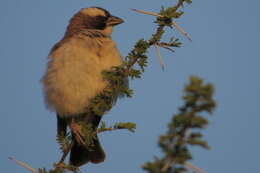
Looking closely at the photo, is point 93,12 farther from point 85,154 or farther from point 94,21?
point 85,154

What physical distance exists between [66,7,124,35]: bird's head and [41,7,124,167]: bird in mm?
201

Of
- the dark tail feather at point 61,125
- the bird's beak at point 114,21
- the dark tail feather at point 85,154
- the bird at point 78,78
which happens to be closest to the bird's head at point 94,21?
the bird's beak at point 114,21

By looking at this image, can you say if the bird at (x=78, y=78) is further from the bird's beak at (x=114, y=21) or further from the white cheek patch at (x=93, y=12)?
the white cheek patch at (x=93, y=12)

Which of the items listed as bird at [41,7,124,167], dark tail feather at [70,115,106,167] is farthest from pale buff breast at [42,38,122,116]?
dark tail feather at [70,115,106,167]

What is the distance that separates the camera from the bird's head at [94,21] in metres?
6.17

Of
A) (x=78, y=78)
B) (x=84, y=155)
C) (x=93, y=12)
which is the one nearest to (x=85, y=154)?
(x=84, y=155)

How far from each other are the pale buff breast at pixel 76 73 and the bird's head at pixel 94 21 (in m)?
0.69

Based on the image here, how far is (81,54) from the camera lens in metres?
5.14

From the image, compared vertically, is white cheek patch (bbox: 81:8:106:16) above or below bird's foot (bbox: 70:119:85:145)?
above

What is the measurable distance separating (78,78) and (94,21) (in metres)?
1.57

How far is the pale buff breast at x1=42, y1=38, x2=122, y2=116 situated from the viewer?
16.5 ft

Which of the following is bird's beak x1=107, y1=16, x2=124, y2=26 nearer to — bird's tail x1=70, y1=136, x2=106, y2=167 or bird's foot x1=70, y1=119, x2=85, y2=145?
bird's foot x1=70, y1=119, x2=85, y2=145

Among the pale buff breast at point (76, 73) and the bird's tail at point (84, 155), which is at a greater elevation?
the pale buff breast at point (76, 73)

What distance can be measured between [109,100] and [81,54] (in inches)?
48.1
